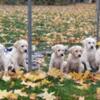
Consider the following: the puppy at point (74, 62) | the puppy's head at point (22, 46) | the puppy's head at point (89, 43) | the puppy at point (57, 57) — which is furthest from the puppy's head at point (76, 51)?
the puppy's head at point (22, 46)

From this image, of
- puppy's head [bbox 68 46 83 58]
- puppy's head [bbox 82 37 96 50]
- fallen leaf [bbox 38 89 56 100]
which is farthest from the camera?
puppy's head [bbox 82 37 96 50]

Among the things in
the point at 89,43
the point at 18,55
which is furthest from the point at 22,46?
the point at 89,43

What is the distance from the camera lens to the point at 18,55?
9.20 metres

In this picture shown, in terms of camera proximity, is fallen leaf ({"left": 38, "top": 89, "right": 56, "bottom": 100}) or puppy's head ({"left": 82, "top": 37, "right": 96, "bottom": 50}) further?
puppy's head ({"left": 82, "top": 37, "right": 96, "bottom": 50})

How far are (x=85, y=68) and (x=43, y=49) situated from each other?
6.21 feet

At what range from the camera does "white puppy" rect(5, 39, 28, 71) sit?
28.8ft

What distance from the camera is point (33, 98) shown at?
6656 mm

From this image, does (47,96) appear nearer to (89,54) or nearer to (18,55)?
(18,55)

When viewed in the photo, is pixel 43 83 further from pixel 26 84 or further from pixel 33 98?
pixel 33 98

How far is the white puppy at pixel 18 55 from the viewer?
8.77 metres

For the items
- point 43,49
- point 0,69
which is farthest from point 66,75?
point 43,49

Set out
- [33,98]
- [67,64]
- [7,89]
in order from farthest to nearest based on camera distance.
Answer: [67,64]
[7,89]
[33,98]

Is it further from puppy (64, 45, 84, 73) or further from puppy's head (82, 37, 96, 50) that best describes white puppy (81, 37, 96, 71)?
puppy (64, 45, 84, 73)

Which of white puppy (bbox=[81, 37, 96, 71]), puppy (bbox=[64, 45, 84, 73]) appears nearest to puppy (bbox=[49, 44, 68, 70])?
puppy (bbox=[64, 45, 84, 73])
